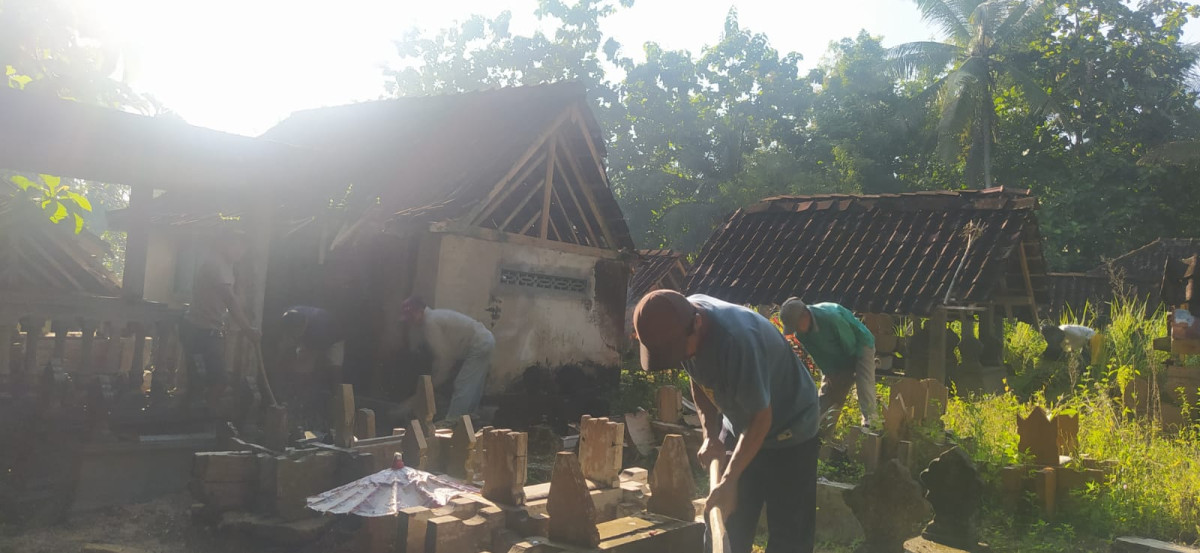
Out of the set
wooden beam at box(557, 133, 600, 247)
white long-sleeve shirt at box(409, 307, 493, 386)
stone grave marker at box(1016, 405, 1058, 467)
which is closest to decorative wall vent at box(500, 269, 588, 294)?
wooden beam at box(557, 133, 600, 247)

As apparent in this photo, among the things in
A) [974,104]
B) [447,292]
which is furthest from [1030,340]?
[974,104]

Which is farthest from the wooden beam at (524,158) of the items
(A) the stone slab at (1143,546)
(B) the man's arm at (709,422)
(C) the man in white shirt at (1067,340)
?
(C) the man in white shirt at (1067,340)

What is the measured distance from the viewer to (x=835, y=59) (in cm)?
3731

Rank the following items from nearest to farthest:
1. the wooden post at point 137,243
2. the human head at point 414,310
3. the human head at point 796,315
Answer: the human head at point 796,315, the wooden post at point 137,243, the human head at point 414,310

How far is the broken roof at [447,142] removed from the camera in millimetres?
9828

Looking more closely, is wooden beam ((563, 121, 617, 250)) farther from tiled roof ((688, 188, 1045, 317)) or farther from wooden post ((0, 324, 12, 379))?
wooden post ((0, 324, 12, 379))

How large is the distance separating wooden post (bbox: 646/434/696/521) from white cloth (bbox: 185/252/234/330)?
4.41m

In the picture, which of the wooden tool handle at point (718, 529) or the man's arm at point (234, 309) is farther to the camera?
the man's arm at point (234, 309)

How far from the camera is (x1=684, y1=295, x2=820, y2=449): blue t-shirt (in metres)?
3.37

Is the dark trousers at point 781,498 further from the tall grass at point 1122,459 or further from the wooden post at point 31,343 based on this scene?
the wooden post at point 31,343

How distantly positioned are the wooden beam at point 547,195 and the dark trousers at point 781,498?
6.90 meters

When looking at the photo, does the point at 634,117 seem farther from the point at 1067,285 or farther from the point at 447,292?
the point at 447,292

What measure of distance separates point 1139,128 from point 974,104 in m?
4.44

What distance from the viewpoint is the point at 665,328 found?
318cm
